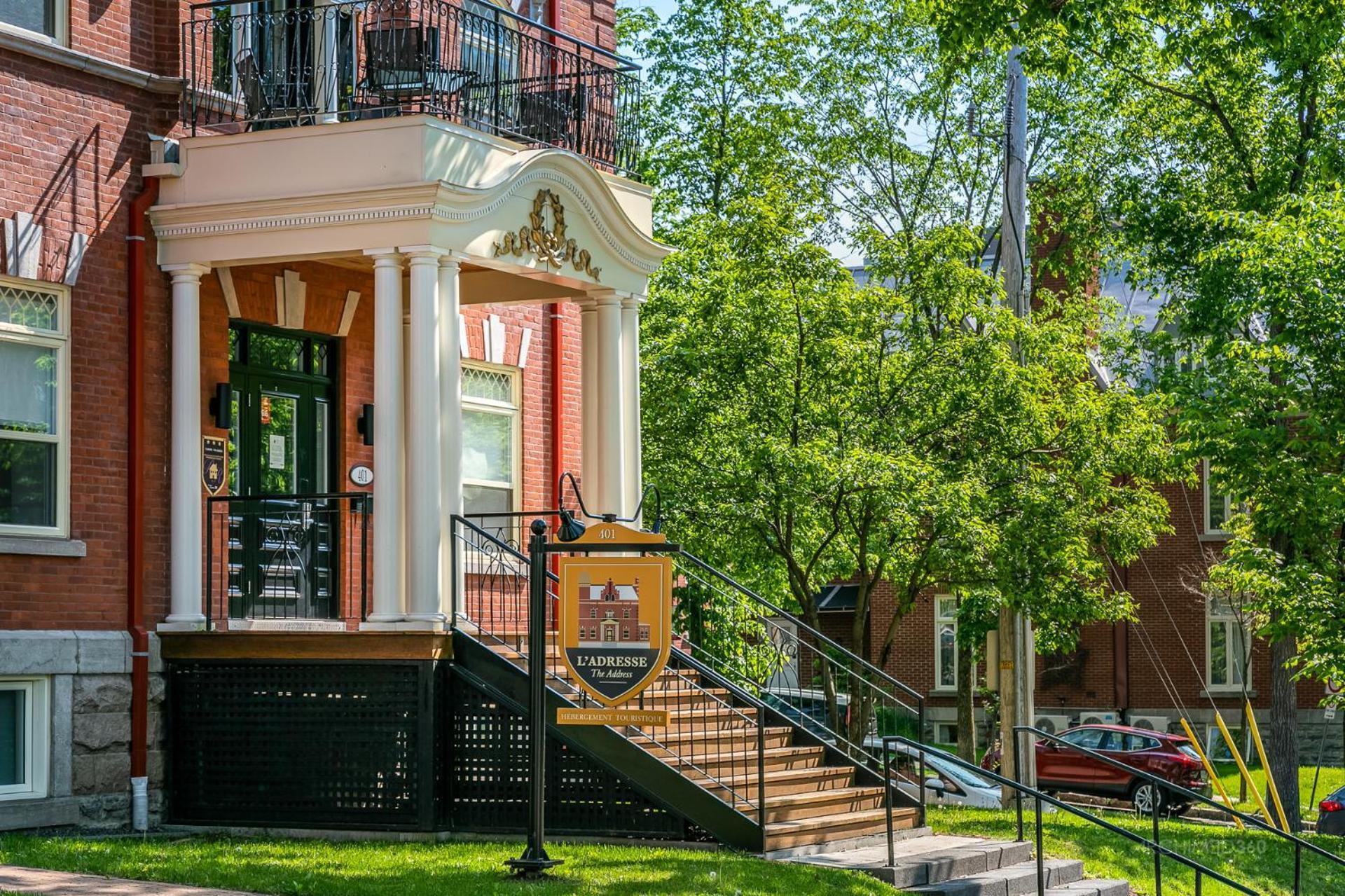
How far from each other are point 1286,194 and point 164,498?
16.8 m

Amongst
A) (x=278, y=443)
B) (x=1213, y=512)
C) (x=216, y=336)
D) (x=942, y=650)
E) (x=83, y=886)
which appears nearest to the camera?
(x=83, y=886)

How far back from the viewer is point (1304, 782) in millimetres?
34344

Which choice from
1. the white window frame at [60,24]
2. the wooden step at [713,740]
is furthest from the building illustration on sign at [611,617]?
the white window frame at [60,24]

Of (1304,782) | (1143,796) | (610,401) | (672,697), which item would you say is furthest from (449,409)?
(1304,782)

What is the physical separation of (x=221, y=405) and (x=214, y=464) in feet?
1.63

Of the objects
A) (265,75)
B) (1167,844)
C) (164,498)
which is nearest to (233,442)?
(164,498)

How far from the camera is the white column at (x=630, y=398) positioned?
16062 mm

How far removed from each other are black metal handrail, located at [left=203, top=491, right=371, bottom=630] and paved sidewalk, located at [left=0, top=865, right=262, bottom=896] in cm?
347

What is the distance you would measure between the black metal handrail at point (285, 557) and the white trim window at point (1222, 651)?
90.1 ft

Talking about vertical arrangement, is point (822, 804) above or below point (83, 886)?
below

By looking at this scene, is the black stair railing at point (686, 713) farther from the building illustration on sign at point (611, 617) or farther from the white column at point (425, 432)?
the building illustration on sign at point (611, 617)

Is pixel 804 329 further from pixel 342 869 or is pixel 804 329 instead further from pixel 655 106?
pixel 655 106

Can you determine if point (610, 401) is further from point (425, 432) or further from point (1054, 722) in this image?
point (1054, 722)

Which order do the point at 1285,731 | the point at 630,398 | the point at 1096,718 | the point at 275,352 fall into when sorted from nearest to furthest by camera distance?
the point at 275,352 < the point at 630,398 < the point at 1285,731 < the point at 1096,718
